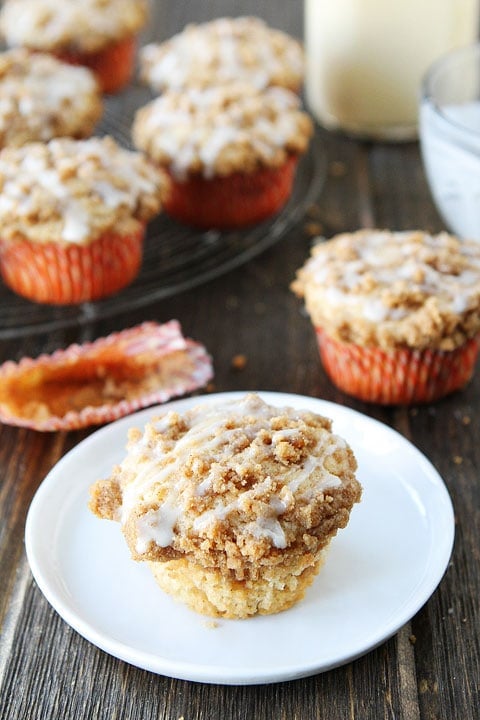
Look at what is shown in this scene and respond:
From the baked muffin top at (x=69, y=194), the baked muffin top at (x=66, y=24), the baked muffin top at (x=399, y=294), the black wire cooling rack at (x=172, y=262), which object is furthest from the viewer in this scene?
the baked muffin top at (x=66, y=24)

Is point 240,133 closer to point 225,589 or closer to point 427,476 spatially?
point 427,476

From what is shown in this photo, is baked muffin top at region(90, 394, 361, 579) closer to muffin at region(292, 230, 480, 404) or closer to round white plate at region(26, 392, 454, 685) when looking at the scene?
round white plate at region(26, 392, 454, 685)

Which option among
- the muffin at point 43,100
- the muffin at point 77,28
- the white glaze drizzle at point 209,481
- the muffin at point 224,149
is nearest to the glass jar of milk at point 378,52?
the muffin at point 224,149

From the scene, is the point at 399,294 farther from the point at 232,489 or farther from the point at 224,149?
the point at 224,149

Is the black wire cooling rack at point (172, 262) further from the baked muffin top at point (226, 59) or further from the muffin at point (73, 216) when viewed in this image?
the baked muffin top at point (226, 59)

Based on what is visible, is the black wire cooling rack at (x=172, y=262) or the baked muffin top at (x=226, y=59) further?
the baked muffin top at (x=226, y=59)

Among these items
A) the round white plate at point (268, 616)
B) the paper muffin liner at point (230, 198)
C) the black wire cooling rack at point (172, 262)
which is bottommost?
the black wire cooling rack at point (172, 262)
